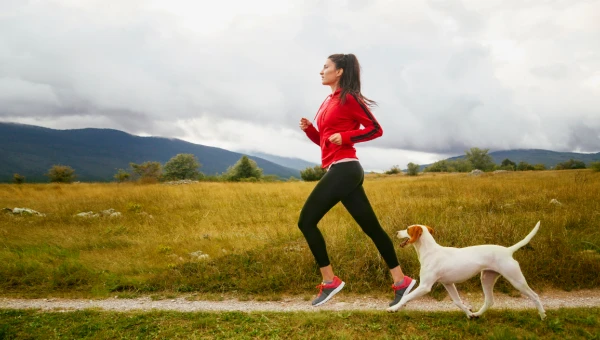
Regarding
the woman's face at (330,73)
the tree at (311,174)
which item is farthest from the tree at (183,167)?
the woman's face at (330,73)

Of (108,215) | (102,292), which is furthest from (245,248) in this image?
(108,215)

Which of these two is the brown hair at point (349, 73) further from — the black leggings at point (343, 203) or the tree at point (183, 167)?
the tree at point (183, 167)

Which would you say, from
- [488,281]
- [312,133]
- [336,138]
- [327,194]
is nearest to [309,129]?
[312,133]

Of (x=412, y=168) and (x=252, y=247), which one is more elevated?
(x=412, y=168)

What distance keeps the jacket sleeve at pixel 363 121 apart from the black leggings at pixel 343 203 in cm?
34

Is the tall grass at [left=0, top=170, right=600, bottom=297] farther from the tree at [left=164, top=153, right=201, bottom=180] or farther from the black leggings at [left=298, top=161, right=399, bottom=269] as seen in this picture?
the tree at [left=164, top=153, right=201, bottom=180]

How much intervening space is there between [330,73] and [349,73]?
0.24 metres

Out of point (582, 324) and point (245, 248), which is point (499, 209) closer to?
point (582, 324)

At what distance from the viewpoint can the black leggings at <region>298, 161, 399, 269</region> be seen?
4.06m

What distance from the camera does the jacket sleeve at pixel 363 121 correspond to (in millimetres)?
3988

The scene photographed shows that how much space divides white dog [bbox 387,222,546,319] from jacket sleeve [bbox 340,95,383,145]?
1141mm

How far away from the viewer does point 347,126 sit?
4.14 m

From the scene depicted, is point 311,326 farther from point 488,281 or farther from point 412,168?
point 412,168

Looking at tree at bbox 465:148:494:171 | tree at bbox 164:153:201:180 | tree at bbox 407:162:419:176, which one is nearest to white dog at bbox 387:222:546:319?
tree at bbox 407:162:419:176
